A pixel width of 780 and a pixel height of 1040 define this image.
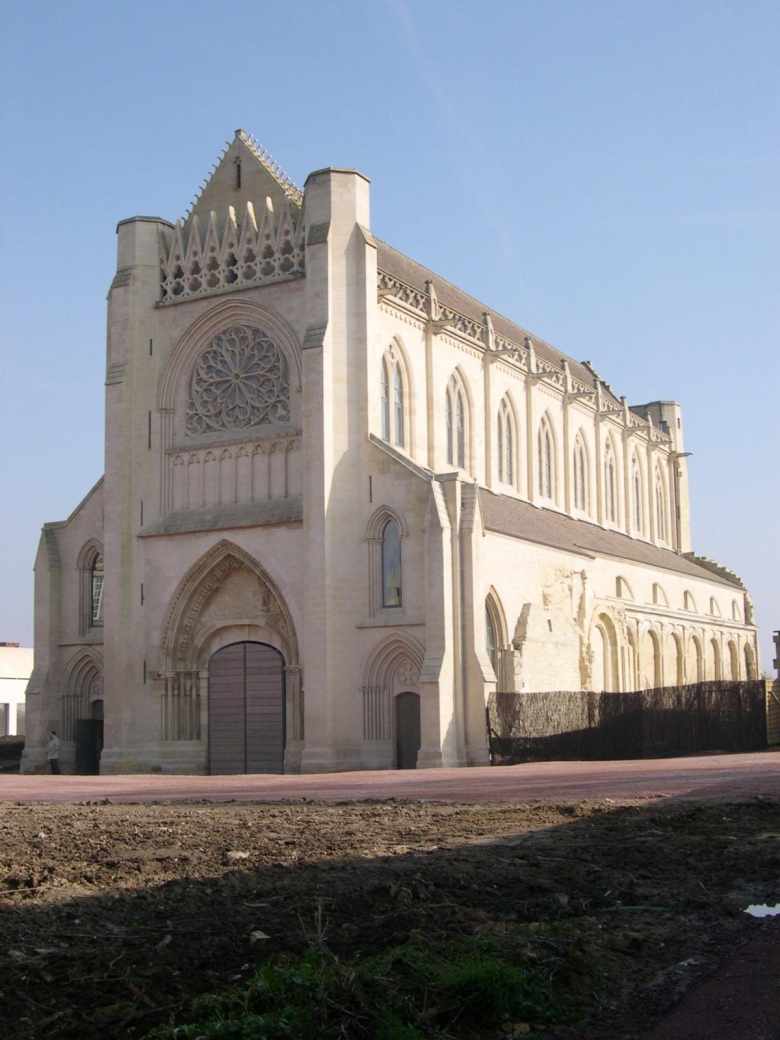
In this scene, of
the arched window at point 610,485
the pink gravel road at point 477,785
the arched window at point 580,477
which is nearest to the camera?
the pink gravel road at point 477,785

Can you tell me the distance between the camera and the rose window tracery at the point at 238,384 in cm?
3925

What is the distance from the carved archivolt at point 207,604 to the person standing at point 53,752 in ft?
12.8

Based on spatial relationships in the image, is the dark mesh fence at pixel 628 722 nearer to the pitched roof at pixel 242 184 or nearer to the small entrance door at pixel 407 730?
the small entrance door at pixel 407 730

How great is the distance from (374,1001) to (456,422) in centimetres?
3802

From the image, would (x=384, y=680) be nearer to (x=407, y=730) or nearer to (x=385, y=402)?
(x=407, y=730)

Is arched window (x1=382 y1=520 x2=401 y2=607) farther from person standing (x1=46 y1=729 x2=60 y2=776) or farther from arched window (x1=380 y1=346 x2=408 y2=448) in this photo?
person standing (x1=46 y1=729 x2=60 y2=776)

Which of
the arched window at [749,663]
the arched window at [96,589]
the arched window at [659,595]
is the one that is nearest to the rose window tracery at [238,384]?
the arched window at [96,589]

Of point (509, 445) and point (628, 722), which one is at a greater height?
point (509, 445)

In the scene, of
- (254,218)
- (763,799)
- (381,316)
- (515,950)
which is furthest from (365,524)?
(515,950)

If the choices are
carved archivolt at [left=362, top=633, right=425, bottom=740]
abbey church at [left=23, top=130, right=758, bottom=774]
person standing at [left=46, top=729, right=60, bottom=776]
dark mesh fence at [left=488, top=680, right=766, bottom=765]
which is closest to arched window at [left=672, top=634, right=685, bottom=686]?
abbey church at [left=23, top=130, right=758, bottom=774]

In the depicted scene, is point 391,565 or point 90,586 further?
point 90,586

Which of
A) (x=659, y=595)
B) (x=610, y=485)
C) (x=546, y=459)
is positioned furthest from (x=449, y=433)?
(x=610, y=485)

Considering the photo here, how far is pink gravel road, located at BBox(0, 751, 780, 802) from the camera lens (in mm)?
20672

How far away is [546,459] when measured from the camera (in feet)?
176
